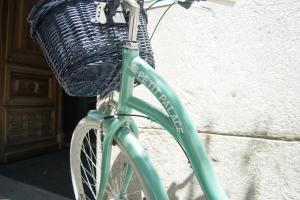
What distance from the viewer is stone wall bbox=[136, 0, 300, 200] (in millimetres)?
1719

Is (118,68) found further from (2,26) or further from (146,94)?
(2,26)

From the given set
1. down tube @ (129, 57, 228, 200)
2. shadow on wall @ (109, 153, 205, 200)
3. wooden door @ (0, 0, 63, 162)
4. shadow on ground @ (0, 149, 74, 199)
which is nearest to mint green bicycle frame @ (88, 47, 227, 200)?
down tube @ (129, 57, 228, 200)

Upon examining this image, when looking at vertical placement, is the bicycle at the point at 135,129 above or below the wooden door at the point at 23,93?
above

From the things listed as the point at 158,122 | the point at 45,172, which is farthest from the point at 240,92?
the point at 45,172

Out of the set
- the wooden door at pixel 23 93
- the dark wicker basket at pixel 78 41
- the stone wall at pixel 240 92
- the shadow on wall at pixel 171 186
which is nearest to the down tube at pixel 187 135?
the dark wicker basket at pixel 78 41

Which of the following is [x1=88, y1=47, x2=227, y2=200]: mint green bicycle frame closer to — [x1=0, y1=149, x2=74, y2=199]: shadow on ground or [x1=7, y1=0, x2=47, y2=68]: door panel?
[x1=0, y1=149, x2=74, y2=199]: shadow on ground

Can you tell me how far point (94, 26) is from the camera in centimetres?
130

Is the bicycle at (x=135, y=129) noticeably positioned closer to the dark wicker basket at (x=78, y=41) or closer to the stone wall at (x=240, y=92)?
the dark wicker basket at (x=78, y=41)

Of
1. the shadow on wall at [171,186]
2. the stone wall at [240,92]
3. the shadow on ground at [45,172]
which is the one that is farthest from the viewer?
the shadow on ground at [45,172]

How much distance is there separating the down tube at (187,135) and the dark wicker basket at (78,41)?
0.17 metres

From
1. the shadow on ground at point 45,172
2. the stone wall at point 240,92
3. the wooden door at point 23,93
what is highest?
the stone wall at point 240,92

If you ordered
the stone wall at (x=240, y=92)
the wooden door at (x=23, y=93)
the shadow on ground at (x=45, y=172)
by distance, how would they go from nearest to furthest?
the stone wall at (x=240, y=92) < the shadow on ground at (x=45, y=172) < the wooden door at (x=23, y=93)

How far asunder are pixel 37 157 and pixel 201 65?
3.28 m

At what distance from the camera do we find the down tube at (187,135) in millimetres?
1061
